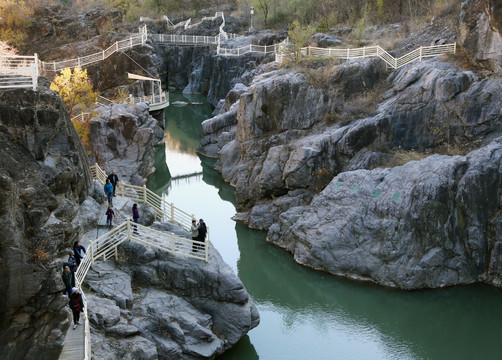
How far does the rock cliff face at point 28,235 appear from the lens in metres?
12.3

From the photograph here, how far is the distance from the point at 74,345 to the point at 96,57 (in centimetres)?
3646

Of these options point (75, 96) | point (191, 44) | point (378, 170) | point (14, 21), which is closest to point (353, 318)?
point (378, 170)

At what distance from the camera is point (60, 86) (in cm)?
3672

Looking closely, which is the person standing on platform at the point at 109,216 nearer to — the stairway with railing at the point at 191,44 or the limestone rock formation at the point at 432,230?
the stairway with railing at the point at 191,44

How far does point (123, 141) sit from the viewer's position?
38969mm

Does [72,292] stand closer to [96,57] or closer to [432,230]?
[432,230]

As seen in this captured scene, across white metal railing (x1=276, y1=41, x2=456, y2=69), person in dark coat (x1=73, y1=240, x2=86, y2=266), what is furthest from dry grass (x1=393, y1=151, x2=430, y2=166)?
person in dark coat (x1=73, y1=240, x2=86, y2=266)

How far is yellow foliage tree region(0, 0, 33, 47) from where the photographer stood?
49.6 meters

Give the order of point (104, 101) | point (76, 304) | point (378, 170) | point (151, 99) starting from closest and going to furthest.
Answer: point (76, 304) → point (378, 170) → point (104, 101) → point (151, 99)

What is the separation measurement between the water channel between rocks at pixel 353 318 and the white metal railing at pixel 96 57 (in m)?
24.4

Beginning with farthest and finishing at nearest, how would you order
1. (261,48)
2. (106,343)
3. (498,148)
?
(261,48) → (498,148) → (106,343)

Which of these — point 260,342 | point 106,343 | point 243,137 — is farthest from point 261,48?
point 106,343

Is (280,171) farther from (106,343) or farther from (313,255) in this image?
(106,343)

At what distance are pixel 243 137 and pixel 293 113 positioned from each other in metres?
4.34
